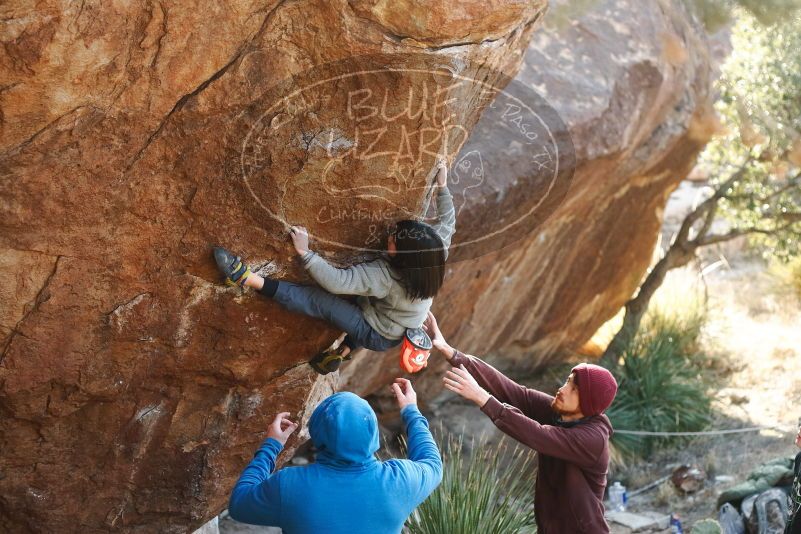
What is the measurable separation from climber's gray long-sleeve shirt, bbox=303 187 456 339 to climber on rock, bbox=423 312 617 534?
461 mm

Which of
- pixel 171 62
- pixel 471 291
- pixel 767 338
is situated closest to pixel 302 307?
pixel 171 62

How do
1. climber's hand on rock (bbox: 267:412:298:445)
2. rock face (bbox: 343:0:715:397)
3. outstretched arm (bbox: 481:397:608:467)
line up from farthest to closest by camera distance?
rock face (bbox: 343:0:715:397) < outstretched arm (bbox: 481:397:608:467) < climber's hand on rock (bbox: 267:412:298:445)

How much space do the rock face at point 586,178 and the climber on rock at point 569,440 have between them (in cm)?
202

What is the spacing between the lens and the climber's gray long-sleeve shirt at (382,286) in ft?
14.7

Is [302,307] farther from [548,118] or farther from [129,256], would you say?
[548,118]

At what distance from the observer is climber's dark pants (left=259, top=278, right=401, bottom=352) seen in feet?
15.0

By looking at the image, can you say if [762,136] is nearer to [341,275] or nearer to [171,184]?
[341,275]

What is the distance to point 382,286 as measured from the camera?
4.59 m

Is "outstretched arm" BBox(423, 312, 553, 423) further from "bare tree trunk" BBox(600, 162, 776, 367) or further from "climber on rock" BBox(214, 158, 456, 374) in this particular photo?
"bare tree trunk" BBox(600, 162, 776, 367)

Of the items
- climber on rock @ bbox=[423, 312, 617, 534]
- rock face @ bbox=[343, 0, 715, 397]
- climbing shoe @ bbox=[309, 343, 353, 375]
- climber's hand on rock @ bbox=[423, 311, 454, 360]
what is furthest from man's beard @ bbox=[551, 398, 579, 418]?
rock face @ bbox=[343, 0, 715, 397]

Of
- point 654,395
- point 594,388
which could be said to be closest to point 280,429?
point 594,388

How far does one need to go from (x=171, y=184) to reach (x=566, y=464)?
2057 mm

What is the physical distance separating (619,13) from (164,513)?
201 inches

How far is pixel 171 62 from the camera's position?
396cm
